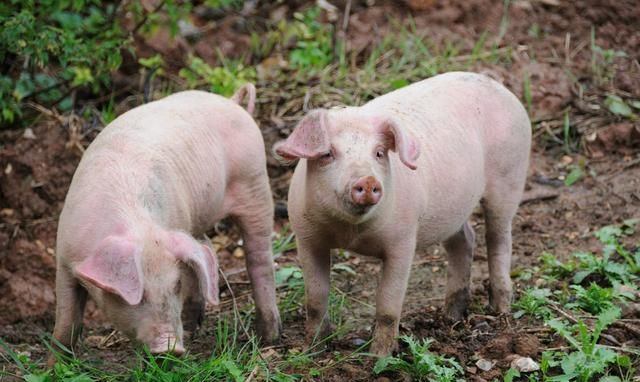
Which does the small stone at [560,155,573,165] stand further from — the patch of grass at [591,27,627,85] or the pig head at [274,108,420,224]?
the pig head at [274,108,420,224]

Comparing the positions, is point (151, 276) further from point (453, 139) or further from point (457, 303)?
point (457, 303)

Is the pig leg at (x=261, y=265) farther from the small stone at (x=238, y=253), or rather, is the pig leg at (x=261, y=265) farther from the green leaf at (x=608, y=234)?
the green leaf at (x=608, y=234)

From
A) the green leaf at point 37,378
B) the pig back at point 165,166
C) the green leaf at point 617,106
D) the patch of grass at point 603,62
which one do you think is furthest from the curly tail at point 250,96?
the patch of grass at point 603,62

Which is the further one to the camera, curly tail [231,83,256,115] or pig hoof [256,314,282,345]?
curly tail [231,83,256,115]

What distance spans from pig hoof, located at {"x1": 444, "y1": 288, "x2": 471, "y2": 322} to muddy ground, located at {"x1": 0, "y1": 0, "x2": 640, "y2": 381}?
99mm

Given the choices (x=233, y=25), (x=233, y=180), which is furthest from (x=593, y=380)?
(x=233, y=25)

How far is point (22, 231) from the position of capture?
284 inches

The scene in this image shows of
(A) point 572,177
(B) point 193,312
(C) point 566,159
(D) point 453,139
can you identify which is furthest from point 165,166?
(C) point 566,159

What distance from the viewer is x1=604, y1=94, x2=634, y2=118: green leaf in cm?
824

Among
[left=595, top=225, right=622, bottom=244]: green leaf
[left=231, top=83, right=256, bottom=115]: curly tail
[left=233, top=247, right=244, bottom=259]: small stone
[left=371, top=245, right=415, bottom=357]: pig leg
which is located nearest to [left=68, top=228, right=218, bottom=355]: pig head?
[left=371, top=245, right=415, bottom=357]: pig leg

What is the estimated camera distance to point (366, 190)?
4484mm

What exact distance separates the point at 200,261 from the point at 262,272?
1.36 metres

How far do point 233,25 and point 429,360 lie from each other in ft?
18.2

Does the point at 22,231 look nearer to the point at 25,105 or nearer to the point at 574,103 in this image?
the point at 25,105
